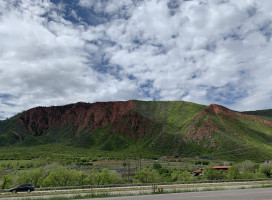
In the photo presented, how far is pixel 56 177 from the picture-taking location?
41.5 meters

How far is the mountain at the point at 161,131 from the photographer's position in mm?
112763

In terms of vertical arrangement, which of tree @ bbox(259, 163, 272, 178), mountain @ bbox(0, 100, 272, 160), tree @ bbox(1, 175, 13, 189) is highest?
mountain @ bbox(0, 100, 272, 160)

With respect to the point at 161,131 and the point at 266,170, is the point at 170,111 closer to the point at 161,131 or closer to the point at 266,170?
the point at 161,131

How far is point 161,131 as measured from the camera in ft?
472

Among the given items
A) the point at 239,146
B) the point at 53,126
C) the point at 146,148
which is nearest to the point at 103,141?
the point at 146,148

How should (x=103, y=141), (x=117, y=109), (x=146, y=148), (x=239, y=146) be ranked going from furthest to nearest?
(x=117, y=109) < (x=103, y=141) < (x=146, y=148) < (x=239, y=146)

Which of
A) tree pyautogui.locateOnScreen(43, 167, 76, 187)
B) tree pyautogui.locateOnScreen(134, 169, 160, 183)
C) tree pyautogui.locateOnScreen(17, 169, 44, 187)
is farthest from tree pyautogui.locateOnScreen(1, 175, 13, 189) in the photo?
tree pyautogui.locateOnScreen(134, 169, 160, 183)

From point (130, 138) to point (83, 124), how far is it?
51671 millimetres

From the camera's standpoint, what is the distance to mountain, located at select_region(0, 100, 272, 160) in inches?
4439

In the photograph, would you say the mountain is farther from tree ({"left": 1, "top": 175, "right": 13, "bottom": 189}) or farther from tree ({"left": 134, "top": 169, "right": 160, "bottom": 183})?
tree ({"left": 1, "top": 175, "right": 13, "bottom": 189})

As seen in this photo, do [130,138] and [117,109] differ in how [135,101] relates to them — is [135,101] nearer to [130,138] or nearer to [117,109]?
[117,109]

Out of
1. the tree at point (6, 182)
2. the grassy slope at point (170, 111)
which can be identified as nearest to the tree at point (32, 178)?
the tree at point (6, 182)

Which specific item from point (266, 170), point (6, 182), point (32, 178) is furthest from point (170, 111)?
point (6, 182)

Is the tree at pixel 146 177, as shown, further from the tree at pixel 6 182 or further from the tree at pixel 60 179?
the tree at pixel 6 182
